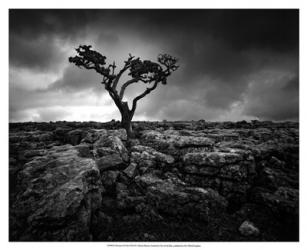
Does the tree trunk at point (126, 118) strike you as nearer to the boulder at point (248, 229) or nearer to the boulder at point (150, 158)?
the boulder at point (150, 158)

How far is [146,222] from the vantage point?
6023 millimetres

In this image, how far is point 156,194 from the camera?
6656mm

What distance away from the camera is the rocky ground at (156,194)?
5402 millimetres

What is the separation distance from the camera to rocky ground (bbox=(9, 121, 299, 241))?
5402 millimetres

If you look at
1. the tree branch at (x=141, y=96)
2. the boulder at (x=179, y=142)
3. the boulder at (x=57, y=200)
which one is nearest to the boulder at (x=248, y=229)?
the boulder at (x=179, y=142)

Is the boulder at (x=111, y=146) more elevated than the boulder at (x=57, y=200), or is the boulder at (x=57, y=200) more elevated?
the boulder at (x=111, y=146)

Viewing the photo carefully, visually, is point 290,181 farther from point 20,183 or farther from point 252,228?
point 20,183

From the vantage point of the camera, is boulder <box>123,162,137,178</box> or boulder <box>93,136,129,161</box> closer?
boulder <box>123,162,137,178</box>

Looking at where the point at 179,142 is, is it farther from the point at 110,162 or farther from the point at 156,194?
the point at 110,162

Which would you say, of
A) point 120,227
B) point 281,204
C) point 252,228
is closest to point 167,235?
point 120,227

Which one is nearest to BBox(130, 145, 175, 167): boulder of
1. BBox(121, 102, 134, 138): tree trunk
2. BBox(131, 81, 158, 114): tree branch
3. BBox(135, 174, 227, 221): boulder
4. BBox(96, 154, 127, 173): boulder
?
BBox(96, 154, 127, 173): boulder

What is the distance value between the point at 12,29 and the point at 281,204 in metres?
14.7

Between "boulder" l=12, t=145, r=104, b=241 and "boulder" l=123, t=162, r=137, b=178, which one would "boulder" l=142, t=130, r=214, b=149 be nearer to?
"boulder" l=123, t=162, r=137, b=178

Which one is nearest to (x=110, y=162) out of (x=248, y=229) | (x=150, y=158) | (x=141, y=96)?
(x=150, y=158)
